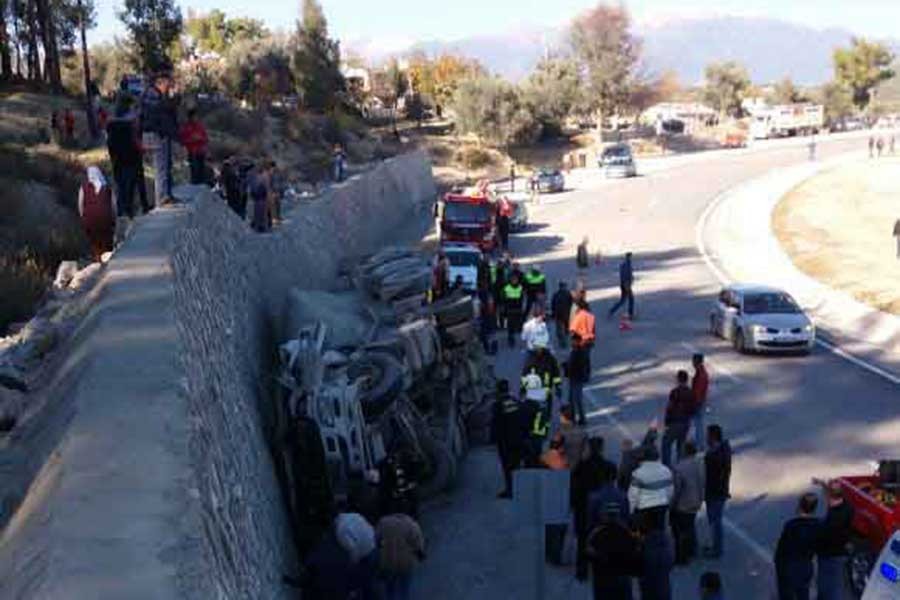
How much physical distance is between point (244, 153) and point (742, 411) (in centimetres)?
3341

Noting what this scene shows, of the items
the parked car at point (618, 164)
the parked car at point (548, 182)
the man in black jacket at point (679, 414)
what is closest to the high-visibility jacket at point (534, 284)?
the man in black jacket at point (679, 414)

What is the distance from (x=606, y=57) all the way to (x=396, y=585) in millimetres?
107535

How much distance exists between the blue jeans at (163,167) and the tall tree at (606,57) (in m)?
95.0

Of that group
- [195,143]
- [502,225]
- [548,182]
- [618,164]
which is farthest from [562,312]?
[618,164]

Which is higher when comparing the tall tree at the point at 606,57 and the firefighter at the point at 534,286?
the tall tree at the point at 606,57

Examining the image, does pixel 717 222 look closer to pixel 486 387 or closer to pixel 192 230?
pixel 486 387

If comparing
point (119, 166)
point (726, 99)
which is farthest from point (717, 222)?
point (726, 99)

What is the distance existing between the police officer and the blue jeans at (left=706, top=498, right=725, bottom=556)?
92.6 inches

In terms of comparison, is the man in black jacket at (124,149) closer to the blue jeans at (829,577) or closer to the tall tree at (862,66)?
the blue jeans at (829,577)

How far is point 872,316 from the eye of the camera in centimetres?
2731

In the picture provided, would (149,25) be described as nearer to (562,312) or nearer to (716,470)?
(562,312)

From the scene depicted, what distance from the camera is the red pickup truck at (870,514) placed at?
35.4ft

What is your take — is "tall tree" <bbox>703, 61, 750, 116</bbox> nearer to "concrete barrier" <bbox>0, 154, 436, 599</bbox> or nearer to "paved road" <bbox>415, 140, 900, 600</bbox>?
"paved road" <bbox>415, 140, 900, 600</bbox>

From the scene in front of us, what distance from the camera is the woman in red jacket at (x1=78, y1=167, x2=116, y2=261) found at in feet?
47.2
